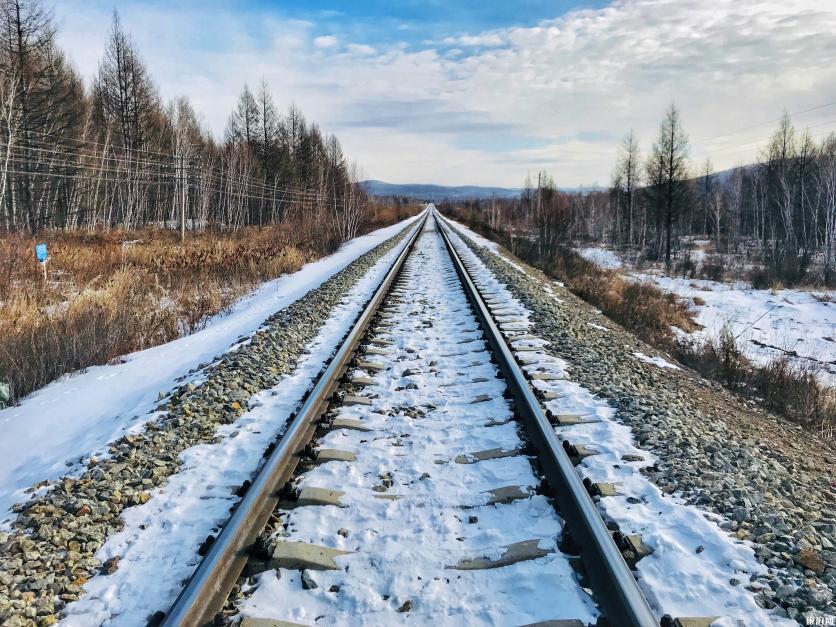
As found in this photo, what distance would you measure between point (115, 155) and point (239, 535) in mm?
35166

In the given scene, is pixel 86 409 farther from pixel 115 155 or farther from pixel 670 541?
pixel 115 155

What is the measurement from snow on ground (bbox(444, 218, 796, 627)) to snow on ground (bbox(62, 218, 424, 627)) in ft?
6.90

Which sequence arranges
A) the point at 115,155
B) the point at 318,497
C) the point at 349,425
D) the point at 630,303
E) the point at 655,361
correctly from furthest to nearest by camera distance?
the point at 115,155
the point at 630,303
the point at 655,361
the point at 349,425
the point at 318,497

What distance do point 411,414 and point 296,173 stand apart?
47877 millimetres

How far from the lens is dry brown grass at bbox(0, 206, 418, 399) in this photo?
21.0 feet

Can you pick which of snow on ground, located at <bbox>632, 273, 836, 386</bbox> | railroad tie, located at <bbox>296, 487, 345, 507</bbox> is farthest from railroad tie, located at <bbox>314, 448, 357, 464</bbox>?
snow on ground, located at <bbox>632, 273, 836, 386</bbox>

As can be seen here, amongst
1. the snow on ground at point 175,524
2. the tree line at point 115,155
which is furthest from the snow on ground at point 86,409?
the tree line at point 115,155

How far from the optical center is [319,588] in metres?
2.17

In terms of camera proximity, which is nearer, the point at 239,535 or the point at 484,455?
the point at 239,535

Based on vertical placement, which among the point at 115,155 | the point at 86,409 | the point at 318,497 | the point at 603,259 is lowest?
the point at 86,409

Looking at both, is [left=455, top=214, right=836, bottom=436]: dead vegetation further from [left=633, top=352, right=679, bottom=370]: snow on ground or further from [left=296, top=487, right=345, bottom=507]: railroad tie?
[left=296, top=487, right=345, bottom=507]: railroad tie

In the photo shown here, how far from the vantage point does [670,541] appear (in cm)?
242

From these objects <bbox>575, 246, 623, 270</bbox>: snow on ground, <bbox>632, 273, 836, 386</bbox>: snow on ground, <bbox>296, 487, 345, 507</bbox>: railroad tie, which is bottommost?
<bbox>632, 273, 836, 386</bbox>: snow on ground

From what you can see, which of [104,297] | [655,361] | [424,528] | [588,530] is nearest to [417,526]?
[424,528]
